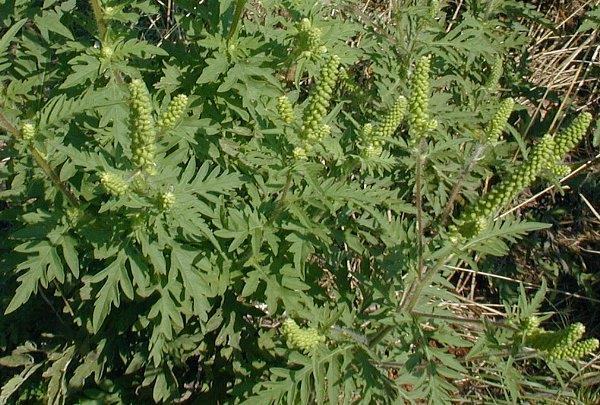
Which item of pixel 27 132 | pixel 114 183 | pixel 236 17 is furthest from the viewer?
pixel 236 17

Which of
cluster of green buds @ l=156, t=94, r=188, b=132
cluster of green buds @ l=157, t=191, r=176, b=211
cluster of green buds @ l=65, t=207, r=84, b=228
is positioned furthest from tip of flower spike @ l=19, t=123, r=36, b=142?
cluster of green buds @ l=157, t=191, r=176, b=211

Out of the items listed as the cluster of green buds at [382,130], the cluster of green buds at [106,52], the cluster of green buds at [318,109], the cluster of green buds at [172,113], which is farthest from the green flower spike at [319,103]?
the cluster of green buds at [106,52]

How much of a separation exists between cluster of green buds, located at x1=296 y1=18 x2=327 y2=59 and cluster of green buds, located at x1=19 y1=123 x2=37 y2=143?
1471 mm

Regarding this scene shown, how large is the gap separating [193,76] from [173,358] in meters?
1.69

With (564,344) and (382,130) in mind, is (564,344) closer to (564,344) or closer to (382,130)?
(564,344)

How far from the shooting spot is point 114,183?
2832mm

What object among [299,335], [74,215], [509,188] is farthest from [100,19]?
[509,188]

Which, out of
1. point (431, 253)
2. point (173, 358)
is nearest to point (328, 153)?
point (431, 253)

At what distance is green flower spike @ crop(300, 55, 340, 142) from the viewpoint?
9.23 feet

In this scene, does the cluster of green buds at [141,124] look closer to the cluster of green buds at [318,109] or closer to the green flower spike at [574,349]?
the cluster of green buds at [318,109]

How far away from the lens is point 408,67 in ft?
14.6

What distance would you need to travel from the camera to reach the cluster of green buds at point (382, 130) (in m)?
3.33

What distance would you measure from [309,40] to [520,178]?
1433 millimetres

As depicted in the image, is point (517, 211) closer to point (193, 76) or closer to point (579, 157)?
point (579, 157)
